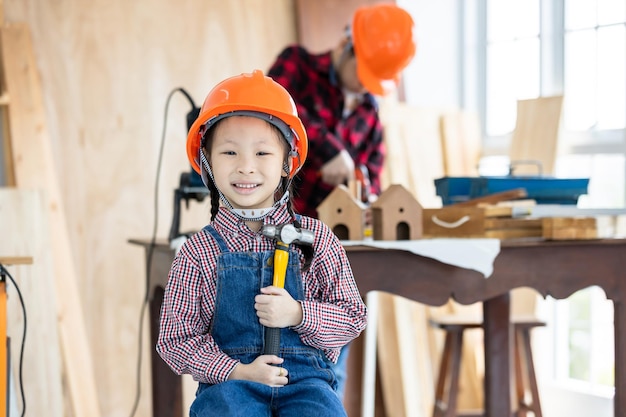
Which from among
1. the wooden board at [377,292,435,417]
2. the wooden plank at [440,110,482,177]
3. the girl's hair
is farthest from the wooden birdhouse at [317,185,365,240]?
the wooden plank at [440,110,482,177]

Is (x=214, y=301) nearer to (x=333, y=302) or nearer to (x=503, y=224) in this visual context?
(x=333, y=302)

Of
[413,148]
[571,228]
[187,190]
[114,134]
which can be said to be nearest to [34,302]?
[187,190]

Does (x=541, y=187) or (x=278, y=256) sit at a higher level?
(x=541, y=187)

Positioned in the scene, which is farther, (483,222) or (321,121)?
(321,121)

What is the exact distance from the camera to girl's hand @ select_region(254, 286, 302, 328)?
Answer: 4.91 feet

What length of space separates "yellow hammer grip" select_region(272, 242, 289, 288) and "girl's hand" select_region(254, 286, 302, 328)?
19 millimetres

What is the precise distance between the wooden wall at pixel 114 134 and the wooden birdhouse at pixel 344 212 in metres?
1.52

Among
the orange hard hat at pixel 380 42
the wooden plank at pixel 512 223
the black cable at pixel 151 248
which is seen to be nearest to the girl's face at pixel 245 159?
the black cable at pixel 151 248

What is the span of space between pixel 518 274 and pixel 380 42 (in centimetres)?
90

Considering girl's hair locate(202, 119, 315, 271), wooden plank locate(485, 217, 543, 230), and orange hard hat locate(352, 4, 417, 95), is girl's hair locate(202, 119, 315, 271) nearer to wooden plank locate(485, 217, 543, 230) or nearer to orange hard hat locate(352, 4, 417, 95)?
wooden plank locate(485, 217, 543, 230)

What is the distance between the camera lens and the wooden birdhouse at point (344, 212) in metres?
2.27

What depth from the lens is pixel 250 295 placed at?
5.06 ft

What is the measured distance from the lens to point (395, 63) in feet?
9.27

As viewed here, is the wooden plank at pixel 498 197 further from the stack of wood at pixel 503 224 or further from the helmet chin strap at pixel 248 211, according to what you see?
the helmet chin strap at pixel 248 211
